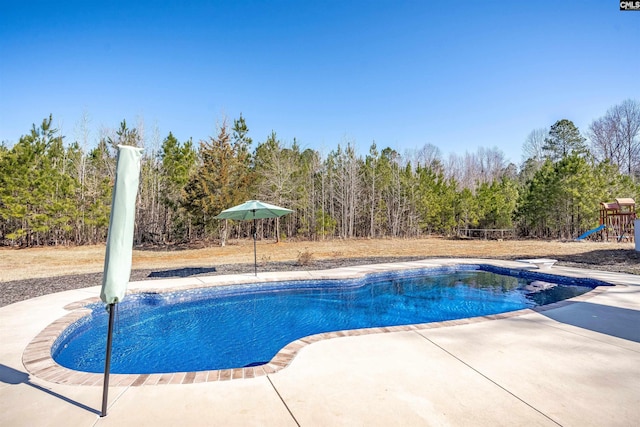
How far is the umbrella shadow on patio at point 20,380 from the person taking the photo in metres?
2.39

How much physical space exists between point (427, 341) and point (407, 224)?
2252 centimetres

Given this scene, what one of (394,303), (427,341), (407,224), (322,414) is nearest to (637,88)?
(407,224)

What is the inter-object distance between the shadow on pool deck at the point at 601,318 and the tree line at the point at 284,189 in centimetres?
1332

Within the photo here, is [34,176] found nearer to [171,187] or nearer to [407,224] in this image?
[171,187]

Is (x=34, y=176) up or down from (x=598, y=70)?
down

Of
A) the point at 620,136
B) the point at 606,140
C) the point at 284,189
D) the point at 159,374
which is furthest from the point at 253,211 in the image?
the point at 620,136

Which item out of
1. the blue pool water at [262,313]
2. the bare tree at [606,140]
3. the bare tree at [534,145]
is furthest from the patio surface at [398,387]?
the bare tree at [534,145]

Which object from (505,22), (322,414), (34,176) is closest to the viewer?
(322,414)

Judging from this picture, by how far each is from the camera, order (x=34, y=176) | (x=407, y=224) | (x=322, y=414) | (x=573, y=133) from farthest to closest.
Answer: (x=573, y=133), (x=407, y=224), (x=34, y=176), (x=322, y=414)

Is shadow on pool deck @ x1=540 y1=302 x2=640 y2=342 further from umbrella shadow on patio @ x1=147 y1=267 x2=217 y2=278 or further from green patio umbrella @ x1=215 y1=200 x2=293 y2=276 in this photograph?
umbrella shadow on patio @ x1=147 y1=267 x2=217 y2=278

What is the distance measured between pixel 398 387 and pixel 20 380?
321cm

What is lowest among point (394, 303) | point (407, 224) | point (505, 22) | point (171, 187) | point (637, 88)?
point (394, 303)

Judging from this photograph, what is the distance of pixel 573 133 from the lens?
29438 millimetres

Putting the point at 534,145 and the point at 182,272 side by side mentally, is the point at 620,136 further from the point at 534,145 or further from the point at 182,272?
the point at 182,272
